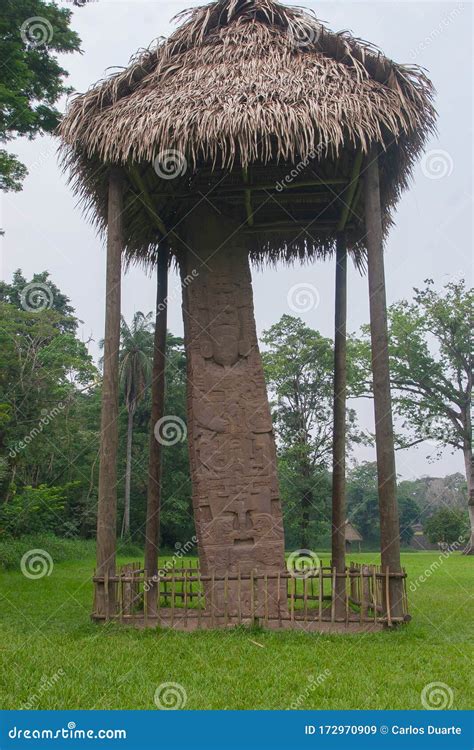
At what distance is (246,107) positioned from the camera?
738cm

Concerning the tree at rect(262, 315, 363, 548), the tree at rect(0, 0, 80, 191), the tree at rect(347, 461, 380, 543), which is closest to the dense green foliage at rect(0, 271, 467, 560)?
the tree at rect(262, 315, 363, 548)

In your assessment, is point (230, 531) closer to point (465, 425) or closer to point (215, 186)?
point (215, 186)

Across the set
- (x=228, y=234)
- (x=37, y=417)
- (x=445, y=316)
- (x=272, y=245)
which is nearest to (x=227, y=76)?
(x=228, y=234)

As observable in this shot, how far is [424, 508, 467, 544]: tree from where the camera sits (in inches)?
1362

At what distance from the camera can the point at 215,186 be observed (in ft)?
29.8

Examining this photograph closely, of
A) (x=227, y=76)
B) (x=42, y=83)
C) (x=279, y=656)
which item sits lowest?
(x=279, y=656)

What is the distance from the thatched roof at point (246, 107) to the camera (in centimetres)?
733

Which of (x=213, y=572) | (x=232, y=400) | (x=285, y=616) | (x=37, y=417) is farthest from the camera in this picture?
(x=37, y=417)

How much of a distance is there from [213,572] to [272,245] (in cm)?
553

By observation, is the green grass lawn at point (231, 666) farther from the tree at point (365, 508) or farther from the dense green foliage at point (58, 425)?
the tree at point (365, 508)

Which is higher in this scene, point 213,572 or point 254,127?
point 254,127

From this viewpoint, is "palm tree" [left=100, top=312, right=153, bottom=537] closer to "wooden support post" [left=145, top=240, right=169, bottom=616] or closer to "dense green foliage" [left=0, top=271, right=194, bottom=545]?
"dense green foliage" [left=0, top=271, right=194, bottom=545]

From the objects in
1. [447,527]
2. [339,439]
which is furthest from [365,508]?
[339,439]

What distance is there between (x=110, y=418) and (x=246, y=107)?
374 cm
